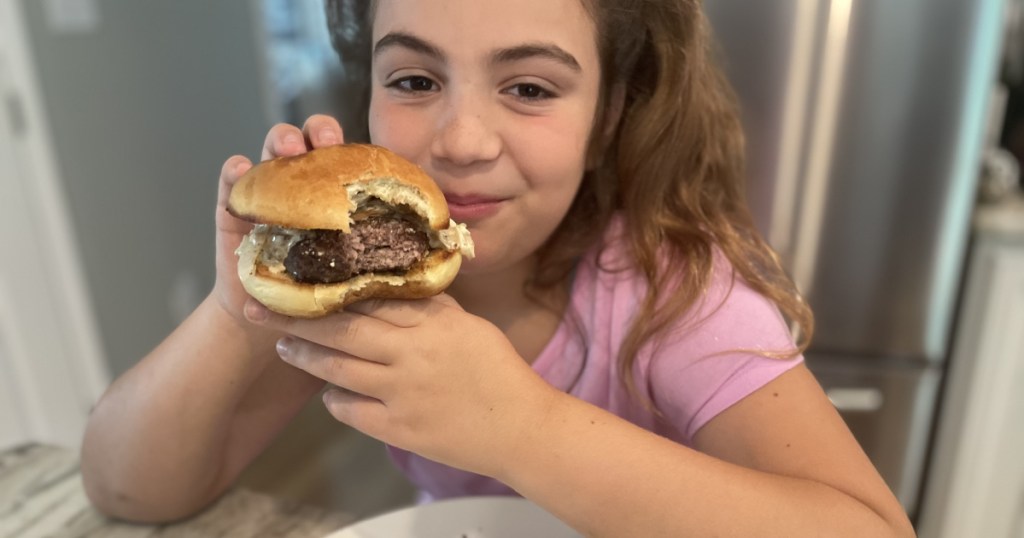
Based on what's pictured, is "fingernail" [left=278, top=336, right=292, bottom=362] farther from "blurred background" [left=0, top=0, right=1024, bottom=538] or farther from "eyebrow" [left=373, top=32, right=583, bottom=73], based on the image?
"blurred background" [left=0, top=0, right=1024, bottom=538]

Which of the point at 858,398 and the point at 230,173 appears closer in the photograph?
the point at 230,173

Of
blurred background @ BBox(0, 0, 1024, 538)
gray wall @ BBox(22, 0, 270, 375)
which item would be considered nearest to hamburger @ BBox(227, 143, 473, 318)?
blurred background @ BBox(0, 0, 1024, 538)

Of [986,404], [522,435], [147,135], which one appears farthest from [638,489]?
[147,135]

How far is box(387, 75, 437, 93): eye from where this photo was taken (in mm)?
857

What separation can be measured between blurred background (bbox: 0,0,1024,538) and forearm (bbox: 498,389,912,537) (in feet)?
2.37

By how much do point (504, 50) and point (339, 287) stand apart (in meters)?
0.35

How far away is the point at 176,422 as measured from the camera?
919 millimetres

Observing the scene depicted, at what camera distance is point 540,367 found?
3.41 ft

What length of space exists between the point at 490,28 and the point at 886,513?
69cm

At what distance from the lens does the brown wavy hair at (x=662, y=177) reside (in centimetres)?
93

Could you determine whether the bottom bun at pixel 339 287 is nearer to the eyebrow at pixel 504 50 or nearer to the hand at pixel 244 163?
the hand at pixel 244 163

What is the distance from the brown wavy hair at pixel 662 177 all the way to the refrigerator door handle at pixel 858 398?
898mm

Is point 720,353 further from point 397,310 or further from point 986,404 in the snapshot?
→ point 986,404

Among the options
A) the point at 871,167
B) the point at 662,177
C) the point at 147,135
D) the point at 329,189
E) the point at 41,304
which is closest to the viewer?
the point at 329,189
